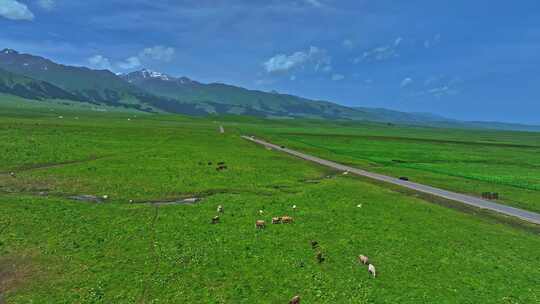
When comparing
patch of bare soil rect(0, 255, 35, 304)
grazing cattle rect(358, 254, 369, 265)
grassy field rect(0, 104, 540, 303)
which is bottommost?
patch of bare soil rect(0, 255, 35, 304)

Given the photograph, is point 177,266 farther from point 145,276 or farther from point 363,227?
point 363,227

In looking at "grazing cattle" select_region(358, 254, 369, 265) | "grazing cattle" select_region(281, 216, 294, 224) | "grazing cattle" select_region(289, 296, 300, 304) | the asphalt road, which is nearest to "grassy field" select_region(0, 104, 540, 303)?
"grazing cattle" select_region(358, 254, 369, 265)

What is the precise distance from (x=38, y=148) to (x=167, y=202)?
39.5 meters

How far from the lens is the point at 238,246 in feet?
74.4

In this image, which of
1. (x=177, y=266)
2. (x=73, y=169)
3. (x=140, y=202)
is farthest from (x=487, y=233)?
(x=73, y=169)

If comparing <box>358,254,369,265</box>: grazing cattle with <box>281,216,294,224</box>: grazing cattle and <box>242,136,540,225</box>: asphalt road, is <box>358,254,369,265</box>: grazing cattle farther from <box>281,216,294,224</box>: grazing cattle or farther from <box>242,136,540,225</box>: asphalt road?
<box>242,136,540,225</box>: asphalt road

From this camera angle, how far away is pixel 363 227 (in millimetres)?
28047

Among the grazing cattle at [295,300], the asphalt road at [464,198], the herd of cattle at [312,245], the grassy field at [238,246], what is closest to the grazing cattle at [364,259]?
the herd of cattle at [312,245]

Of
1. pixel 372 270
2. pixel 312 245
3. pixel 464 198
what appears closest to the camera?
pixel 372 270

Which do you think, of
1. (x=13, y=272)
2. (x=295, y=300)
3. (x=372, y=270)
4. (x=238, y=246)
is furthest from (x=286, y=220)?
(x=13, y=272)

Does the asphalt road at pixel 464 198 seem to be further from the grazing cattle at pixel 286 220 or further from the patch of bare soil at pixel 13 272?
the patch of bare soil at pixel 13 272

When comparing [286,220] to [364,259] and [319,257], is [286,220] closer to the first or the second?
[319,257]

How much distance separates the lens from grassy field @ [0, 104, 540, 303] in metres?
17.3

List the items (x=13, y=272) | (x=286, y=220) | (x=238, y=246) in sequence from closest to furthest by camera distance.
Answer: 1. (x=13, y=272)
2. (x=238, y=246)
3. (x=286, y=220)
